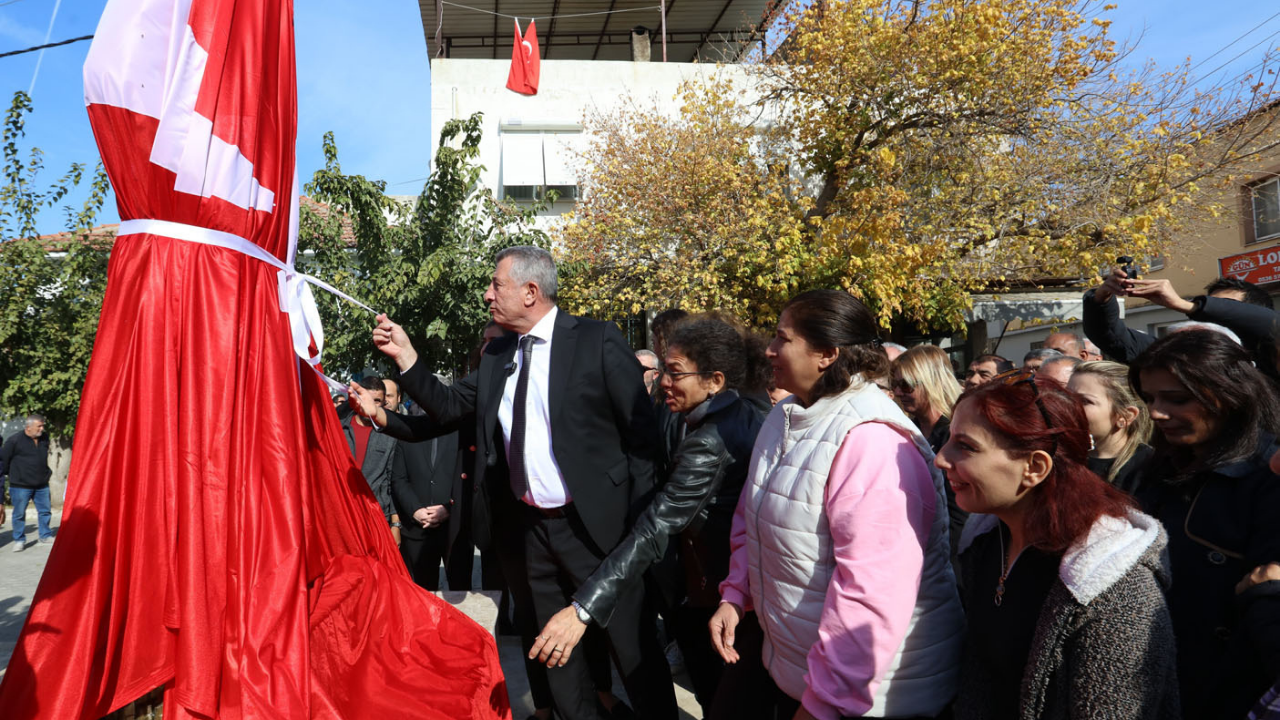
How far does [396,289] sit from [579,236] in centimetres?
378

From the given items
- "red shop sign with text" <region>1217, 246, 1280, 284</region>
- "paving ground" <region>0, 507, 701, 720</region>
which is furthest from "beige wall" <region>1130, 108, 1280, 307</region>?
"paving ground" <region>0, 507, 701, 720</region>

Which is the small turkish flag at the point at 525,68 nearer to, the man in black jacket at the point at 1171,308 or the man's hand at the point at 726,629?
the man in black jacket at the point at 1171,308

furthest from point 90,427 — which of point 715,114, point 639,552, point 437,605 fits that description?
point 715,114

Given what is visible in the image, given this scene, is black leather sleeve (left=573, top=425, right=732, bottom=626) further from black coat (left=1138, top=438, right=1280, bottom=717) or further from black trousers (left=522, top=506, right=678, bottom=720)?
black coat (left=1138, top=438, right=1280, bottom=717)

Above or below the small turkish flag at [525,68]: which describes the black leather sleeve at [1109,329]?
below

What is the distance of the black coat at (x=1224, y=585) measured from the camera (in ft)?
5.34

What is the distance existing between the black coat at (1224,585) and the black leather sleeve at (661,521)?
1.29 m

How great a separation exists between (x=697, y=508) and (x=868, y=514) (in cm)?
95

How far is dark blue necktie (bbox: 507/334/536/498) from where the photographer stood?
9.82 ft

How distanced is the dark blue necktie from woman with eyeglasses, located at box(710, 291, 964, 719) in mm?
947

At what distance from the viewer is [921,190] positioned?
1250 centimetres

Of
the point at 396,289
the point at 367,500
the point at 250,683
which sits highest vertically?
the point at 396,289

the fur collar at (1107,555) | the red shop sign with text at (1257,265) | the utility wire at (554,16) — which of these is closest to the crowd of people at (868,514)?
the fur collar at (1107,555)

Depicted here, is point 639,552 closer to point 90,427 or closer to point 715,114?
point 90,427
